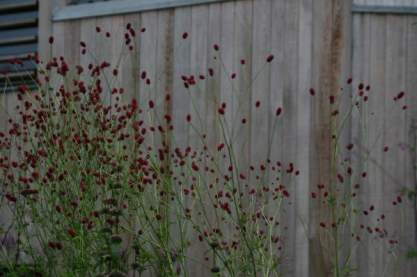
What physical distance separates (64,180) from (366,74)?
6.65 ft

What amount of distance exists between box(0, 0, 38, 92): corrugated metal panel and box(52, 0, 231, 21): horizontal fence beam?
0.36 metres

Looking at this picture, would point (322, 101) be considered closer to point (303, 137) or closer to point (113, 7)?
point (303, 137)

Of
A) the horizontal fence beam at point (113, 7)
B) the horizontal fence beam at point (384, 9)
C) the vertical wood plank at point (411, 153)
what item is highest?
the horizontal fence beam at point (113, 7)

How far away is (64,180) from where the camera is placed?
4094 mm

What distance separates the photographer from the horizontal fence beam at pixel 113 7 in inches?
230

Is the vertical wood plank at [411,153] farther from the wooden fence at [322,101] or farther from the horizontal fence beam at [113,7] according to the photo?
the horizontal fence beam at [113,7]

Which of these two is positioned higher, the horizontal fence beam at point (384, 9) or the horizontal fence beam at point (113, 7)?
the horizontal fence beam at point (113, 7)

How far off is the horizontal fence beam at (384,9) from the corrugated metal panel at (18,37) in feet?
8.95

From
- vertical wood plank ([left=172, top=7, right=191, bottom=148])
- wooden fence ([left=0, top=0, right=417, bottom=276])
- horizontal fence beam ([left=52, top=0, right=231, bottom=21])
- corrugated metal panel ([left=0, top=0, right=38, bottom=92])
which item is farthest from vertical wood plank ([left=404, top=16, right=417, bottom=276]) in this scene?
corrugated metal panel ([left=0, top=0, right=38, bottom=92])

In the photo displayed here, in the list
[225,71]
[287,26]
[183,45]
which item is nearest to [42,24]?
[183,45]

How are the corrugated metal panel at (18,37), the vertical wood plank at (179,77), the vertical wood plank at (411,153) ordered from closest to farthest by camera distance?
the vertical wood plank at (411,153), the vertical wood plank at (179,77), the corrugated metal panel at (18,37)

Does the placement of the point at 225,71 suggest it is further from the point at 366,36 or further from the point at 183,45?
the point at 366,36

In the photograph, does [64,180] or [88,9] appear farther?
[88,9]

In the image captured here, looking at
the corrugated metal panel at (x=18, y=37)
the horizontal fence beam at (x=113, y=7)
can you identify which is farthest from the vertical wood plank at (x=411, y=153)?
the corrugated metal panel at (x=18, y=37)
